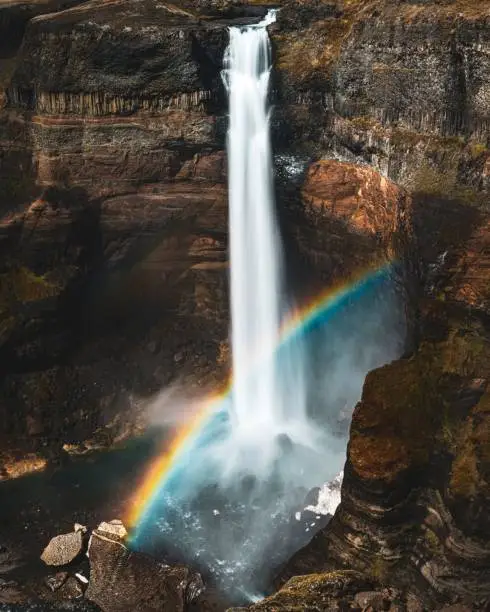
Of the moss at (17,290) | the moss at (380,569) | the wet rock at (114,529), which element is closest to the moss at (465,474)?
the moss at (380,569)

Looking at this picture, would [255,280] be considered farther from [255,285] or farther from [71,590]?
[71,590]

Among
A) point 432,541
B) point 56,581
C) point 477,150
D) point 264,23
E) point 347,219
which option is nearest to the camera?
point 432,541

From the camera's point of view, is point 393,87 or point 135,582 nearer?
point 135,582

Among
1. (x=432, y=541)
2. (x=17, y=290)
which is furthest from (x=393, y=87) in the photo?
(x=17, y=290)

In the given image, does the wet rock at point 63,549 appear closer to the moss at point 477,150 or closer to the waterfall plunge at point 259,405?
the waterfall plunge at point 259,405

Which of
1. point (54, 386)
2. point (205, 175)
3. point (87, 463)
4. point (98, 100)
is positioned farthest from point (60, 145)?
point (87, 463)

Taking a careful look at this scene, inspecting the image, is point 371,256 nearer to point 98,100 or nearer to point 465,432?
point 465,432
